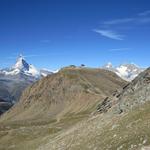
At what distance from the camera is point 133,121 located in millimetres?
47031

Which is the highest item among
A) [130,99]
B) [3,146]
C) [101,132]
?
[130,99]

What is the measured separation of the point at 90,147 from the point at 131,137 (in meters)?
8.96

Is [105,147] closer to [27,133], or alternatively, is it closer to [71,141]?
[71,141]

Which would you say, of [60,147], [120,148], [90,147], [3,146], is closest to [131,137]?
[120,148]

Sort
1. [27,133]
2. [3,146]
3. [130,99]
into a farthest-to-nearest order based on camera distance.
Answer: [27,133]
[3,146]
[130,99]

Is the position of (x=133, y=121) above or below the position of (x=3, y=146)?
above

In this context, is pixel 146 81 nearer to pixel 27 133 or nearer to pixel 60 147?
pixel 60 147

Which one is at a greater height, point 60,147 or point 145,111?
point 145,111

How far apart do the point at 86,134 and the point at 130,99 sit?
1292 cm

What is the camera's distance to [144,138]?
37781 millimetres

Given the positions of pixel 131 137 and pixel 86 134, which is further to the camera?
pixel 86 134

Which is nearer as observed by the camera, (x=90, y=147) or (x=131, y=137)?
(x=131, y=137)

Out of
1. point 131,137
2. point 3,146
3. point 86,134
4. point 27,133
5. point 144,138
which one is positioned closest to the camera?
point 144,138

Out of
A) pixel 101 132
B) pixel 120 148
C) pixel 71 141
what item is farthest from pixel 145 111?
pixel 71 141
